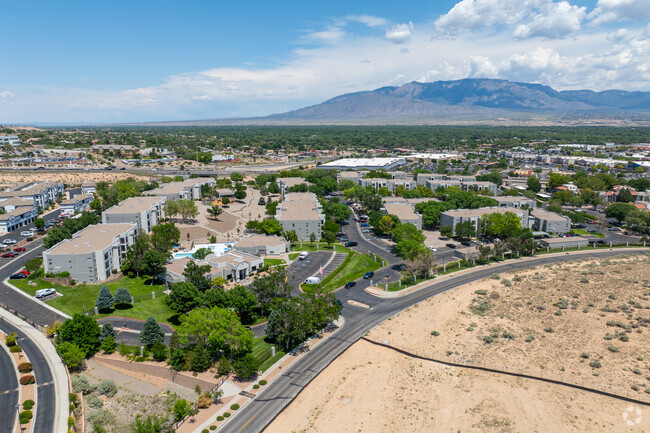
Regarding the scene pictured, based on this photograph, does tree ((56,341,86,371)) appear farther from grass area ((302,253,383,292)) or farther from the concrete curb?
grass area ((302,253,383,292))

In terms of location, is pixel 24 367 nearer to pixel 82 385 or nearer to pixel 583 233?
pixel 82 385

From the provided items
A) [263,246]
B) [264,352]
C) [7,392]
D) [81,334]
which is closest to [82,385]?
[7,392]

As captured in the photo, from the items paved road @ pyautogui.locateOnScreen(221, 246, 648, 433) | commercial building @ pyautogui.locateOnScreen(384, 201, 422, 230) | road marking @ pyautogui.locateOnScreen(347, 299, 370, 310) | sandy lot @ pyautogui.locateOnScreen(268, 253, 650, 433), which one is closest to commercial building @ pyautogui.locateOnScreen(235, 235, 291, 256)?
road marking @ pyautogui.locateOnScreen(347, 299, 370, 310)

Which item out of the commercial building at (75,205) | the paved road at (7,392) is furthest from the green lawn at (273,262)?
the commercial building at (75,205)

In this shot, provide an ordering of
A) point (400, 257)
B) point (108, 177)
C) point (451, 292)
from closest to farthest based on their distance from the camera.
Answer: point (451, 292)
point (400, 257)
point (108, 177)

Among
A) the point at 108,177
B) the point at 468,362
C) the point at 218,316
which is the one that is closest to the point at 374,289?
the point at 468,362

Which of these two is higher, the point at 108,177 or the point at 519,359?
the point at 108,177

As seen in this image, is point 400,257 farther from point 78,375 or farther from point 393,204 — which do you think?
point 78,375

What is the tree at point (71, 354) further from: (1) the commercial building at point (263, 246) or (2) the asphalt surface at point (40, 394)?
(1) the commercial building at point (263, 246)
